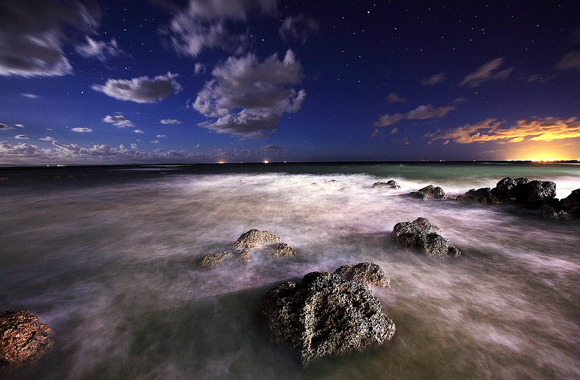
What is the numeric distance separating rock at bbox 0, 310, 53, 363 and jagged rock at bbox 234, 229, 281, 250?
121 inches

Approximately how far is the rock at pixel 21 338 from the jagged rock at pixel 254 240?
3.07 metres

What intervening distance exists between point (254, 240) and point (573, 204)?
10.3 meters

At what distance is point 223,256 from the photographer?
4.63 metres

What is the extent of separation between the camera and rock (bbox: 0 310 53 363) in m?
2.28

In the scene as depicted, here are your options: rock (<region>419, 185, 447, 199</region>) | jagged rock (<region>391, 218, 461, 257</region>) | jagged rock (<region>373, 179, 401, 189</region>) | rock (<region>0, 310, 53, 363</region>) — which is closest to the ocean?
rock (<region>0, 310, 53, 363</region>)

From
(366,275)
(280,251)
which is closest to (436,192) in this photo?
(366,275)

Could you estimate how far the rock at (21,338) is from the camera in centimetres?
228

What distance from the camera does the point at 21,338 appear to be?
238 centimetres

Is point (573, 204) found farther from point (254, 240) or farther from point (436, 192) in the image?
point (254, 240)

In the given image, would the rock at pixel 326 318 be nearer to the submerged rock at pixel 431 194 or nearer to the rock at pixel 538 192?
the rock at pixel 538 192

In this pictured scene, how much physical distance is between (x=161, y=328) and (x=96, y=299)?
144 centimetres

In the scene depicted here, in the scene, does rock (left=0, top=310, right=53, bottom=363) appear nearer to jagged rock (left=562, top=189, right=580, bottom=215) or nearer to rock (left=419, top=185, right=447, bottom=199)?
jagged rock (left=562, top=189, right=580, bottom=215)

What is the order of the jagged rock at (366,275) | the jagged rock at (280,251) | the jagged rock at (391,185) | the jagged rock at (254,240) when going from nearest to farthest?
the jagged rock at (366,275)
the jagged rock at (280,251)
the jagged rock at (254,240)
the jagged rock at (391,185)

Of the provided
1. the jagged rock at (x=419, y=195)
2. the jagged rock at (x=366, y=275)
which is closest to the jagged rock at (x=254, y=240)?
the jagged rock at (x=366, y=275)
